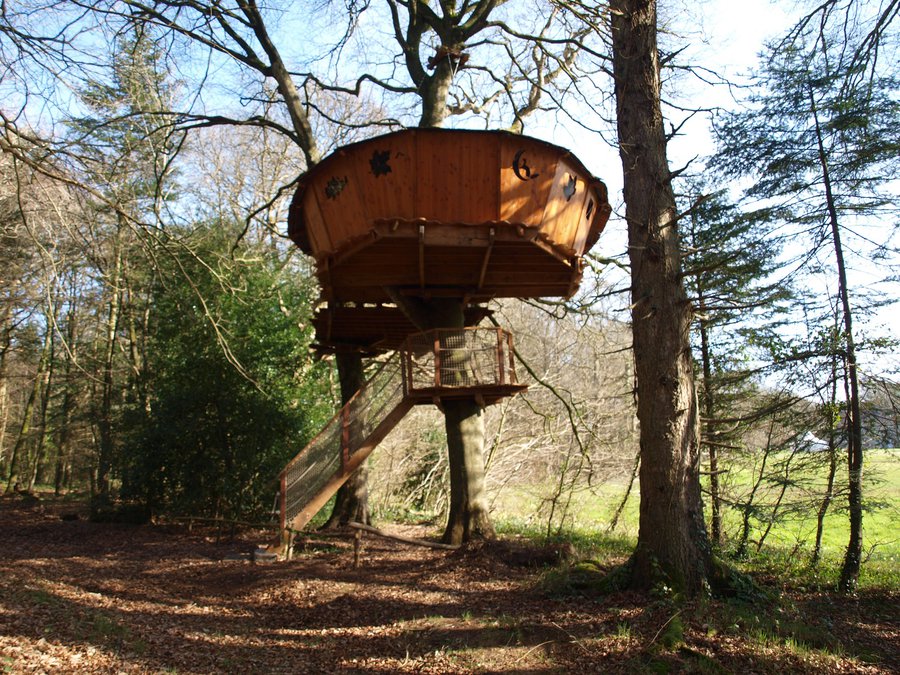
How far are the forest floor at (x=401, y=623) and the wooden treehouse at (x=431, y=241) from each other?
72.6 inches

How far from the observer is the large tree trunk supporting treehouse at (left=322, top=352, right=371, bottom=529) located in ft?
40.9

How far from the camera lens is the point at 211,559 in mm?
10266

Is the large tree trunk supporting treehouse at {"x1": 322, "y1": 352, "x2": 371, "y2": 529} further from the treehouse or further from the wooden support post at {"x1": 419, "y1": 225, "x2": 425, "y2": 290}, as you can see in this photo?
the wooden support post at {"x1": 419, "y1": 225, "x2": 425, "y2": 290}

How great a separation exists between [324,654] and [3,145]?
5.25 meters

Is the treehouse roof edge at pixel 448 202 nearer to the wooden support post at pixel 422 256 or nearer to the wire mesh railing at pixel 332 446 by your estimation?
the wooden support post at pixel 422 256

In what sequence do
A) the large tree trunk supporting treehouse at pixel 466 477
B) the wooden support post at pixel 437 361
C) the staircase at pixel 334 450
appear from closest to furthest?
the wooden support post at pixel 437 361, the staircase at pixel 334 450, the large tree trunk supporting treehouse at pixel 466 477

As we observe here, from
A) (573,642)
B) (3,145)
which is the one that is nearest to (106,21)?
(3,145)

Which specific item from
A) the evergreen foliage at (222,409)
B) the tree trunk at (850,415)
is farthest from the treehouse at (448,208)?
the evergreen foliage at (222,409)

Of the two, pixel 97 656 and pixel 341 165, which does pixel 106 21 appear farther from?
pixel 97 656

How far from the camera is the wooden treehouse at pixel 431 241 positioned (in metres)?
7.64

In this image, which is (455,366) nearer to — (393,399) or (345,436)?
(393,399)

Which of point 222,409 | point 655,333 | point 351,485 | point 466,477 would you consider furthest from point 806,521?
point 222,409

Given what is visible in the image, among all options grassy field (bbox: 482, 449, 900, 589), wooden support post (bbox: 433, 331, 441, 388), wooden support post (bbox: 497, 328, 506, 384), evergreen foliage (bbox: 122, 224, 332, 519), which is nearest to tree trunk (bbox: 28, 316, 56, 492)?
evergreen foliage (bbox: 122, 224, 332, 519)

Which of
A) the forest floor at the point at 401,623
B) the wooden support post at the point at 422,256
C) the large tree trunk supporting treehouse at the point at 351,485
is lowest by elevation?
the forest floor at the point at 401,623
